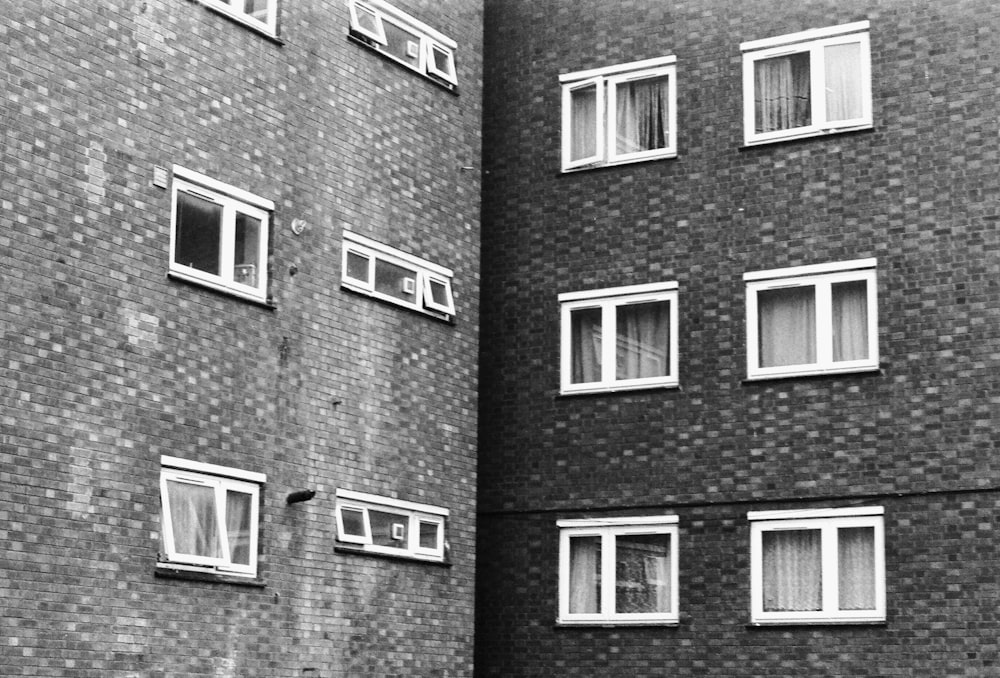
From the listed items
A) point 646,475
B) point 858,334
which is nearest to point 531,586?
point 646,475

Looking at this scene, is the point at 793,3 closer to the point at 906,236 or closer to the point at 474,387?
the point at 906,236

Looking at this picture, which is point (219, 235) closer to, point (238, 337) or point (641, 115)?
point (238, 337)

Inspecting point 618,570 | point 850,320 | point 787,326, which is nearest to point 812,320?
point 787,326

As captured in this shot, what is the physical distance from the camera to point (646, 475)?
1741 cm

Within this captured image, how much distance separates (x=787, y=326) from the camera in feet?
56.4

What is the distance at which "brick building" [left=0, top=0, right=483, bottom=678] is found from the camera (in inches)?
504

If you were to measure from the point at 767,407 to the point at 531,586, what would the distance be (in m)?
3.30

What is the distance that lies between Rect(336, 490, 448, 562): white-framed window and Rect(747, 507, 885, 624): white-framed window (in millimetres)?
3300

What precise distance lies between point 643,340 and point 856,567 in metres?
3.50

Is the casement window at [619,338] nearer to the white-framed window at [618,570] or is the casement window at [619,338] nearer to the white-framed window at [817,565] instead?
the white-framed window at [618,570]

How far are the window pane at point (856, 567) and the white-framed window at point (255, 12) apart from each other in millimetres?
7632

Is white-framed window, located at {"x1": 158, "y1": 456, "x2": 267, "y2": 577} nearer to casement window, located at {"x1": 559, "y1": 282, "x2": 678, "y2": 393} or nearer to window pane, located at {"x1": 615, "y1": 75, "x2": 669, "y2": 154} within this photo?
casement window, located at {"x1": 559, "y1": 282, "x2": 678, "y2": 393}

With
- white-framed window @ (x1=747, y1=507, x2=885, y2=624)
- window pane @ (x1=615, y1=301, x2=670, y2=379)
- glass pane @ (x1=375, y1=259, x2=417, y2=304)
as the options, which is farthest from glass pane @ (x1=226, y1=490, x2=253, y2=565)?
white-framed window @ (x1=747, y1=507, x2=885, y2=624)

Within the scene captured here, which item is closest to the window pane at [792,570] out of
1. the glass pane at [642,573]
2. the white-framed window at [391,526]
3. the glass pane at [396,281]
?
the glass pane at [642,573]
